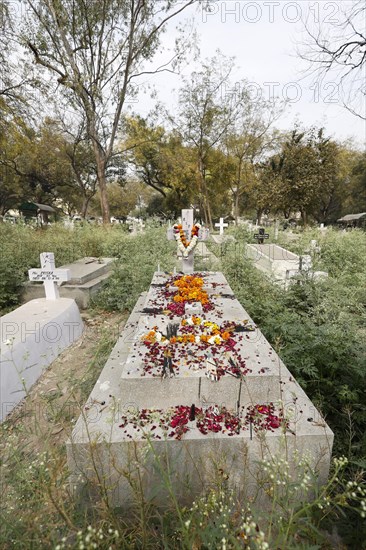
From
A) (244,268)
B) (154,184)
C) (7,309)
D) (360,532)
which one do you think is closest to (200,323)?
(360,532)

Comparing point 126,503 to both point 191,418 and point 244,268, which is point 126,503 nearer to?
point 191,418

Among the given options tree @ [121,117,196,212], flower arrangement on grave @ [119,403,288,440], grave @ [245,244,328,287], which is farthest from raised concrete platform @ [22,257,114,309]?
tree @ [121,117,196,212]

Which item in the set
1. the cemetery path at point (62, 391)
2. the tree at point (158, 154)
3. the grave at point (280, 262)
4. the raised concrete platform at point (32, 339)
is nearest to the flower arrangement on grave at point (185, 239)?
the cemetery path at point (62, 391)

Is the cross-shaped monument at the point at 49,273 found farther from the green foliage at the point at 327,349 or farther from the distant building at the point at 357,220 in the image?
the distant building at the point at 357,220

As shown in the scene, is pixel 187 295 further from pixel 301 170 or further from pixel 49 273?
pixel 301 170

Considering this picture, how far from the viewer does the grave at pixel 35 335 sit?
10.3ft

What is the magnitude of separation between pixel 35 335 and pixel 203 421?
8.98 feet

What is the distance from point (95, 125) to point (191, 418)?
15.2m

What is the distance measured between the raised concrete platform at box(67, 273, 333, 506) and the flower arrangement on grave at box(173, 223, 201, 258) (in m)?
2.60

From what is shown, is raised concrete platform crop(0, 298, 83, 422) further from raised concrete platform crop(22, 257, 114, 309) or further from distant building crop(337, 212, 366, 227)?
distant building crop(337, 212, 366, 227)

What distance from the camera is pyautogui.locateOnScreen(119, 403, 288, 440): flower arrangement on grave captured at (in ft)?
6.41

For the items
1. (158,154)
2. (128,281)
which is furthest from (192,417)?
(158,154)

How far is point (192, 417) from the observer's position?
2.08 metres

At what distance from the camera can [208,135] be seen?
22.5 meters
